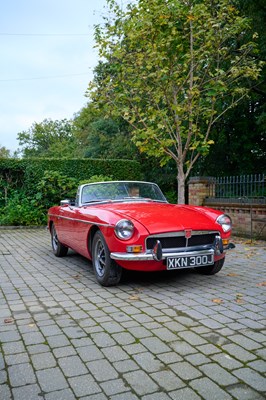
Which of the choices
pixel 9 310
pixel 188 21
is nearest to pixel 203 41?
pixel 188 21

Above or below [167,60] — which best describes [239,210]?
below

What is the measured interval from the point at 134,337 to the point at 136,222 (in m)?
1.59

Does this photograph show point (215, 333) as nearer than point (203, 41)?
Yes

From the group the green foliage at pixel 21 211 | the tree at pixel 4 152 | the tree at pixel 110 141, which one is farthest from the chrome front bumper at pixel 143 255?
the tree at pixel 4 152

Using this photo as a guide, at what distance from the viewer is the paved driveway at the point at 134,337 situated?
2.22m

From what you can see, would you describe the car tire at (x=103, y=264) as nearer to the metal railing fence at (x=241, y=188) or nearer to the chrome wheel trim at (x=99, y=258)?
the chrome wheel trim at (x=99, y=258)

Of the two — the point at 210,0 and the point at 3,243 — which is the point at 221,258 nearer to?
the point at 3,243

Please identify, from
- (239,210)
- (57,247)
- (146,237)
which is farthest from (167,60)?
(146,237)

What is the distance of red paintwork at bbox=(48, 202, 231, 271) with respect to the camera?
167 inches

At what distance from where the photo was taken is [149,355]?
262 centimetres

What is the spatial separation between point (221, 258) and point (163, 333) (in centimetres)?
207

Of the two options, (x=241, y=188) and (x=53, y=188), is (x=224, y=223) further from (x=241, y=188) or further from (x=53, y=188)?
(x=53, y=188)

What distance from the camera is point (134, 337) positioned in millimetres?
2961

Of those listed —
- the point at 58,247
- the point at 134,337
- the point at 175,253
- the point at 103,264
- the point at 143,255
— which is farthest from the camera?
the point at 58,247
